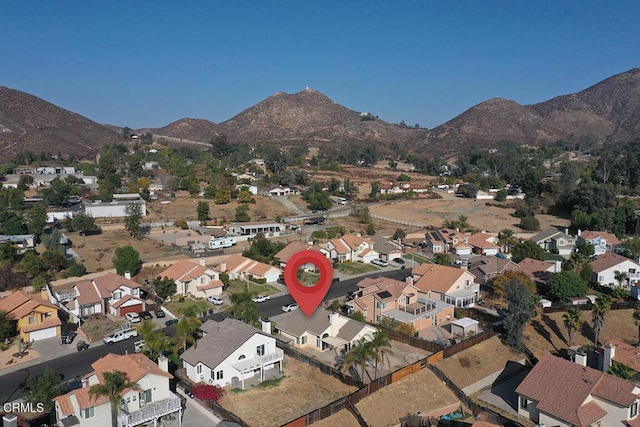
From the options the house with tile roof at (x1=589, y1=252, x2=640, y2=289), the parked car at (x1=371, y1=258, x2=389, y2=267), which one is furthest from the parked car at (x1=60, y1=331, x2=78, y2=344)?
the house with tile roof at (x1=589, y1=252, x2=640, y2=289)

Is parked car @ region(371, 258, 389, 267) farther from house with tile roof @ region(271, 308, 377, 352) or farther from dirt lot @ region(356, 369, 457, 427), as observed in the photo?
dirt lot @ region(356, 369, 457, 427)

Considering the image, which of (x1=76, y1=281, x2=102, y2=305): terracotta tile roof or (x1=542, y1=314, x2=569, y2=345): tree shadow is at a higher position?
(x1=76, y1=281, x2=102, y2=305): terracotta tile roof

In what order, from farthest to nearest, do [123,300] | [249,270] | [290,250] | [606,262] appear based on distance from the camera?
[290,250]
[249,270]
[606,262]
[123,300]

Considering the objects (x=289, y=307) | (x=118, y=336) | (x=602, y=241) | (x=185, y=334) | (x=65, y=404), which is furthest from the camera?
(x=602, y=241)

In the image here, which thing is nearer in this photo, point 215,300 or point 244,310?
point 244,310

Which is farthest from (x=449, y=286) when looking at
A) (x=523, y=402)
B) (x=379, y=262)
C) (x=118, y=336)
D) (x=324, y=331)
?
(x=118, y=336)

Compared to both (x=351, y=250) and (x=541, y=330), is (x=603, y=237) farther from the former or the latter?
(x=351, y=250)

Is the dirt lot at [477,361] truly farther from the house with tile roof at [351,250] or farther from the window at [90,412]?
the house with tile roof at [351,250]

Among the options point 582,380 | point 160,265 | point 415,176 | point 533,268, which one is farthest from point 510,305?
point 415,176
